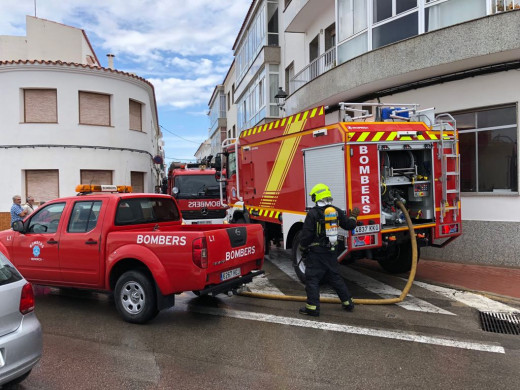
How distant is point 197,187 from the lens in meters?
12.9

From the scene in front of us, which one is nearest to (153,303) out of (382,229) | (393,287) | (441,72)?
(382,229)

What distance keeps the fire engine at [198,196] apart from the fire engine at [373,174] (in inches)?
171

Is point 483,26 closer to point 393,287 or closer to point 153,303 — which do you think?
point 393,287

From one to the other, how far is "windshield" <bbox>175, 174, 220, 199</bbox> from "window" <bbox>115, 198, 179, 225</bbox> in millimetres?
5817

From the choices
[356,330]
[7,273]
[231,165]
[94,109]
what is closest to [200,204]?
[231,165]

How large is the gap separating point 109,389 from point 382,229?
13.9 ft

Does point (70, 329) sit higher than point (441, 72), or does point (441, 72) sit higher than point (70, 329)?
point (441, 72)

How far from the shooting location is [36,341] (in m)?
3.14

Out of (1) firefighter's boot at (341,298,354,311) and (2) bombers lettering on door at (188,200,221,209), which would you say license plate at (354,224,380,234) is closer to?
(1) firefighter's boot at (341,298,354,311)

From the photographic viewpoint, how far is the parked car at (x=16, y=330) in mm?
2883

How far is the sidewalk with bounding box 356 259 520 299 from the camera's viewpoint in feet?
21.5

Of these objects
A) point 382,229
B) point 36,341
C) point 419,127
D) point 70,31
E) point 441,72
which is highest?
point 70,31

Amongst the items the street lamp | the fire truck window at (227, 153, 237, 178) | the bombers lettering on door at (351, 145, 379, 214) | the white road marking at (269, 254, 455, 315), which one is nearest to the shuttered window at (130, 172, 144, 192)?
the street lamp

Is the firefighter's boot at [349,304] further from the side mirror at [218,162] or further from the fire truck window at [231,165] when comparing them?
the side mirror at [218,162]
